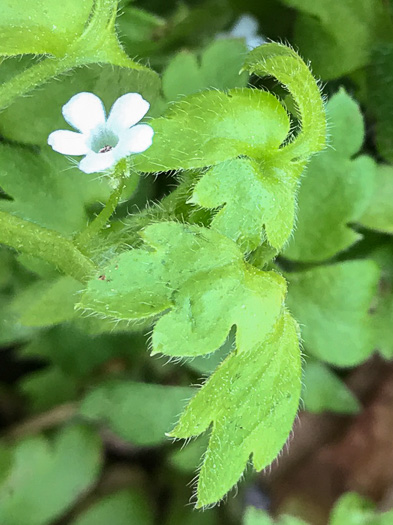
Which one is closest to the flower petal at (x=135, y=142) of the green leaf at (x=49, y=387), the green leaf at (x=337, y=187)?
the green leaf at (x=337, y=187)

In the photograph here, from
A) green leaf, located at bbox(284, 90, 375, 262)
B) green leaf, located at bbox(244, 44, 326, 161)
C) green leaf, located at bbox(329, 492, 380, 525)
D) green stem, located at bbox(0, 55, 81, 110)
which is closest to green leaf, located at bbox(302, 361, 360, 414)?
green leaf, located at bbox(329, 492, 380, 525)

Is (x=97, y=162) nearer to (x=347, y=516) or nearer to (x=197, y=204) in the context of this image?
(x=197, y=204)

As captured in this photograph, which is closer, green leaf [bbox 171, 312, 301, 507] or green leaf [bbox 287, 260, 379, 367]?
green leaf [bbox 171, 312, 301, 507]

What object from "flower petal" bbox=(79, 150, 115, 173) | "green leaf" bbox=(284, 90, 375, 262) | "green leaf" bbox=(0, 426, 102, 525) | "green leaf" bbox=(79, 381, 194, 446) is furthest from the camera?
"green leaf" bbox=(0, 426, 102, 525)

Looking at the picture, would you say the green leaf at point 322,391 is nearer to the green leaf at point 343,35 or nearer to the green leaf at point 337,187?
the green leaf at point 337,187

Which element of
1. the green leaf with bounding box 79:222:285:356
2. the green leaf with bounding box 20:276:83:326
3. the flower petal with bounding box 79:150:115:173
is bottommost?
the green leaf with bounding box 20:276:83:326

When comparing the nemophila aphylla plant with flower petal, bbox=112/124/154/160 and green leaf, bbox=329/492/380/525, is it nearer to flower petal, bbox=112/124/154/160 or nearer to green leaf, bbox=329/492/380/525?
flower petal, bbox=112/124/154/160
